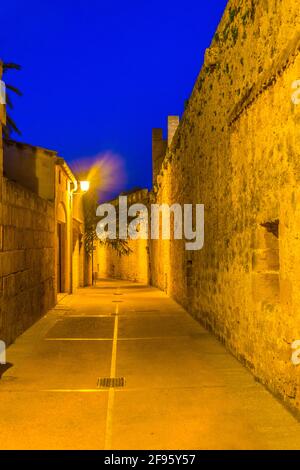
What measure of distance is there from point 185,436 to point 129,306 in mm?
10180

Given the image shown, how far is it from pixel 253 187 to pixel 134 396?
2.86m

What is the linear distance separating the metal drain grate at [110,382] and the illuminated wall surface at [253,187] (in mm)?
1641

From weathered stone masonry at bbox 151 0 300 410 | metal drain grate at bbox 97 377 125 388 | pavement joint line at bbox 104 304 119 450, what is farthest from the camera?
metal drain grate at bbox 97 377 125 388

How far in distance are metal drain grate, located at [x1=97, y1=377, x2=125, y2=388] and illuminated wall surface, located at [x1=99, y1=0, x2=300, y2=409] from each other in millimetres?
1641

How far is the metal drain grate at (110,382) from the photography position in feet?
20.3

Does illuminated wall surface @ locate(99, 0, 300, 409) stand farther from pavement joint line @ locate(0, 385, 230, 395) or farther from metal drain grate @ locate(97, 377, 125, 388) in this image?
metal drain grate @ locate(97, 377, 125, 388)

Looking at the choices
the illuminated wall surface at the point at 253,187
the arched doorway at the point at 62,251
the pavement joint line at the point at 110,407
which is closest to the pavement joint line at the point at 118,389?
the pavement joint line at the point at 110,407

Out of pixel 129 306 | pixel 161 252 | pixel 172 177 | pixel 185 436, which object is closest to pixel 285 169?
pixel 185 436

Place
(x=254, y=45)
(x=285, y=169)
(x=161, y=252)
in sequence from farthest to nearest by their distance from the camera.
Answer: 1. (x=161, y=252)
2. (x=254, y=45)
3. (x=285, y=169)

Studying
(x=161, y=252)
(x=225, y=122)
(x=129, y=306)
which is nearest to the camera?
(x=225, y=122)

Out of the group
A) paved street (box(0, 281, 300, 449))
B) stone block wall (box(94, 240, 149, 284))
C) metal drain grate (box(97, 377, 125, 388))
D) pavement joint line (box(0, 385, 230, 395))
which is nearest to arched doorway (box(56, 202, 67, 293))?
stone block wall (box(94, 240, 149, 284))

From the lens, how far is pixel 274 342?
19.0ft

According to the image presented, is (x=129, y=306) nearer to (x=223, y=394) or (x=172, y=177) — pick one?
(x=172, y=177)

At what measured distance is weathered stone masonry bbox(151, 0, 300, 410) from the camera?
5273mm
